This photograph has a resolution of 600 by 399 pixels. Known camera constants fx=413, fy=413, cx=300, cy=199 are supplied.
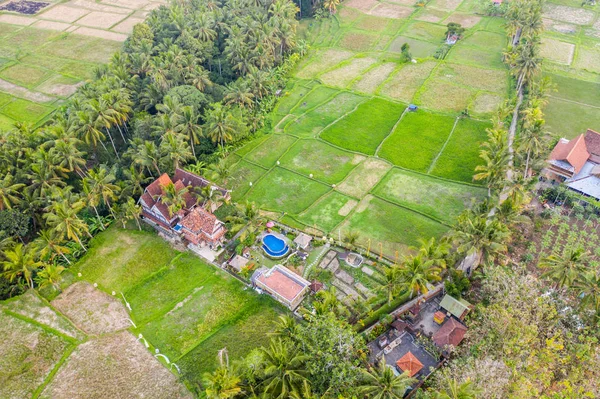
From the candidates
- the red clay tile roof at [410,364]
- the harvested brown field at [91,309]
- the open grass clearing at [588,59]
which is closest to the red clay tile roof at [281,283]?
the red clay tile roof at [410,364]

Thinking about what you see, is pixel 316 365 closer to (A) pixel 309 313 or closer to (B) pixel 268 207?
(A) pixel 309 313

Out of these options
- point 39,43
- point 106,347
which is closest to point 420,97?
Answer: point 106,347

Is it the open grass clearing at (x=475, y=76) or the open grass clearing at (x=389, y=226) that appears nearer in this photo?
the open grass clearing at (x=389, y=226)

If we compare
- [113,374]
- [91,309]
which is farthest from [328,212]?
[113,374]

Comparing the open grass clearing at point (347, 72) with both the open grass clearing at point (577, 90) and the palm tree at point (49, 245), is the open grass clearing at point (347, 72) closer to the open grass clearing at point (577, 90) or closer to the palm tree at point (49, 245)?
the open grass clearing at point (577, 90)

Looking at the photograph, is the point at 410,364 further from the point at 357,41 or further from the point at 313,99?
the point at 357,41
